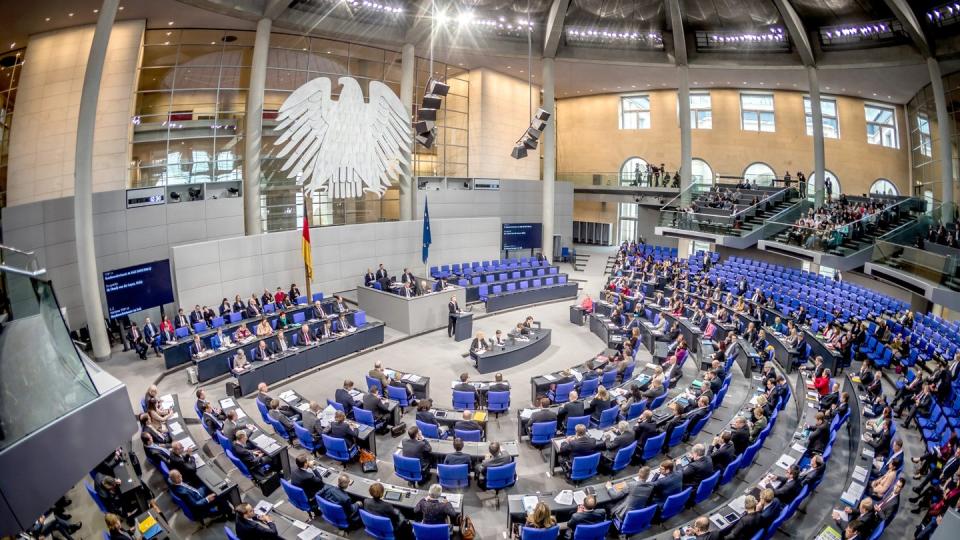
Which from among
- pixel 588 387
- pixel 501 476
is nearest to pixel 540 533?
pixel 501 476

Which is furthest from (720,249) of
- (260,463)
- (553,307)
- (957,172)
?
(260,463)

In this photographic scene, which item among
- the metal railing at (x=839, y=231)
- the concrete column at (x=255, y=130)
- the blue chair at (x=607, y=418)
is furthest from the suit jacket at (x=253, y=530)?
the metal railing at (x=839, y=231)

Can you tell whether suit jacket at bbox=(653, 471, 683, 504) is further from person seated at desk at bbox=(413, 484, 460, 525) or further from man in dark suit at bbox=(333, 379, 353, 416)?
man in dark suit at bbox=(333, 379, 353, 416)

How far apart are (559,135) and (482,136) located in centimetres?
1010

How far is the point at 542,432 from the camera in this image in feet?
29.4

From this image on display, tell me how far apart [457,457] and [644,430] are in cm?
320

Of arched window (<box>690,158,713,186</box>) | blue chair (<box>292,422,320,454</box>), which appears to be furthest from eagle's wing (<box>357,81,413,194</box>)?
arched window (<box>690,158,713,186</box>)

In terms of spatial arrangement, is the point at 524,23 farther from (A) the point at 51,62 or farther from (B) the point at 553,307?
(A) the point at 51,62

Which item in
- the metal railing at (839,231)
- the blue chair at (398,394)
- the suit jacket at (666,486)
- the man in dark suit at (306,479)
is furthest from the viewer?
the metal railing at (839,231)

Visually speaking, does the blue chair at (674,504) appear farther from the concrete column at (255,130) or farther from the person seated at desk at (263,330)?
the concrete column at (255,130)

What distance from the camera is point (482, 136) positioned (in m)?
25.8

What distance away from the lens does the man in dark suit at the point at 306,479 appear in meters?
7.04

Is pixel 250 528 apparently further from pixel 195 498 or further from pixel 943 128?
pixel 943 128

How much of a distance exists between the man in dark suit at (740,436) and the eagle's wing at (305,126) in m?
16.5
